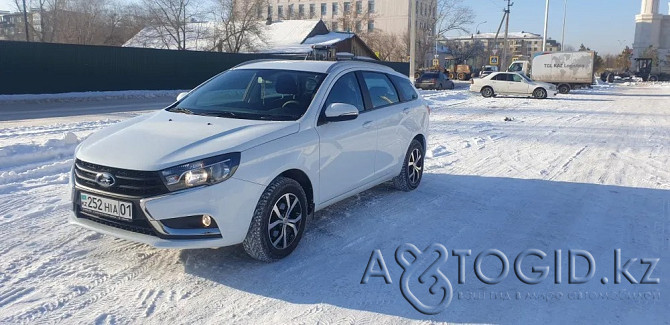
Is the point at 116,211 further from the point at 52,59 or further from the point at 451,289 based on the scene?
the point at 52,59

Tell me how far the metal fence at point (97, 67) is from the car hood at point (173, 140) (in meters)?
20.1

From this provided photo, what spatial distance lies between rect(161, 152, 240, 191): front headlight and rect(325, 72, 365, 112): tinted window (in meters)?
1.50

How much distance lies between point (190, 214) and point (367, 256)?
1596mm

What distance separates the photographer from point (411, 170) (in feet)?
22.9

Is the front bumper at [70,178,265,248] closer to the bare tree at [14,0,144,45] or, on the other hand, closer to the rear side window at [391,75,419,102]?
the rear side window at [391,75,419,102]

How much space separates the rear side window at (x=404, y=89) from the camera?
6.84 metres

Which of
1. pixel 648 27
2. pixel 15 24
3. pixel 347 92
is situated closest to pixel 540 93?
pixel 347 92

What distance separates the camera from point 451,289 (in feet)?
13.4

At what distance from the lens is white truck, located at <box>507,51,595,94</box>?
116ft

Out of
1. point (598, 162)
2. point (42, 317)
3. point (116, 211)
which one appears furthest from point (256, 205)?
point (598, 162)

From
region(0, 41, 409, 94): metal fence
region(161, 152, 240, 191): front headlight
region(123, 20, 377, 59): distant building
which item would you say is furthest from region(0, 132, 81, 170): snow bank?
region(123, 20, 377, 59): distant building

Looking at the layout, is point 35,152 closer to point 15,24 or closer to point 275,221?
point 275,221

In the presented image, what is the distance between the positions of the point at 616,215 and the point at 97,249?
5391 mm

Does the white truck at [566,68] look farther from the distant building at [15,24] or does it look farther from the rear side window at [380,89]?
the distant building at [15,24]
